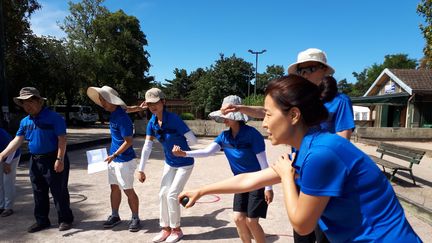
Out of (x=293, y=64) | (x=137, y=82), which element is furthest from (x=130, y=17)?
(x=293, y=64)

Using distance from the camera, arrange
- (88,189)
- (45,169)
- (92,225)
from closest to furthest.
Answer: (45,169)
(92,225)
(88,189)

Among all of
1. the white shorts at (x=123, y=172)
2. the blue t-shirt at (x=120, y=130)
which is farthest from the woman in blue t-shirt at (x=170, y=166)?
the white shorts at (x=123, y=172)

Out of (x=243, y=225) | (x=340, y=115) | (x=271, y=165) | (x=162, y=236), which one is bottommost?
(x=162, y=236)

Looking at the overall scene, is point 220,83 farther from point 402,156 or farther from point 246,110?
point 246,110

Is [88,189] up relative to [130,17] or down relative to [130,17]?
down

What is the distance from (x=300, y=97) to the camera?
1452 millimetres

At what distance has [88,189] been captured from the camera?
6.90 m

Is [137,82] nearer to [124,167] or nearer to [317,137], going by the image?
[124,167]

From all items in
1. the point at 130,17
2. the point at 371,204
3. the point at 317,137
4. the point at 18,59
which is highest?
the point at 130,17

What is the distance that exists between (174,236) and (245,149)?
5.30 ft

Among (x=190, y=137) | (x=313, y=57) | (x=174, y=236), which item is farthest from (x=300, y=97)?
(x=174, y=236)

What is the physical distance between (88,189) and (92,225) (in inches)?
90.4

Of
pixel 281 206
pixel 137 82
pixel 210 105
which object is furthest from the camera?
pixel 210 105

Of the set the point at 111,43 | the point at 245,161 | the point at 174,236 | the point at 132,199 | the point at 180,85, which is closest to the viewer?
the point at 245,161
